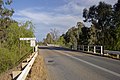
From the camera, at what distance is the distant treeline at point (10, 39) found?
3839 centimetres

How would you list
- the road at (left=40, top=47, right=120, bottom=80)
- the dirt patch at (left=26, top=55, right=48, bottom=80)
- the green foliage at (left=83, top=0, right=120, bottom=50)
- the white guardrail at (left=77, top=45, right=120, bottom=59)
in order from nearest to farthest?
the dirt patch at (left=26, top=55, right=48, bottom=80) < the road at (left=40, top=47, right=120, bottom=80) < the white guardrail at (left=77, top=45, right=120, bottom=59) < the green foliage at (left=83, top=0, right=120, bottom=50)

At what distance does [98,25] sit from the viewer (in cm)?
6838

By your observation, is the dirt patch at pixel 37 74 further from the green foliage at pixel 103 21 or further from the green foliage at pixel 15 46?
the green foliage at pixel 103 21

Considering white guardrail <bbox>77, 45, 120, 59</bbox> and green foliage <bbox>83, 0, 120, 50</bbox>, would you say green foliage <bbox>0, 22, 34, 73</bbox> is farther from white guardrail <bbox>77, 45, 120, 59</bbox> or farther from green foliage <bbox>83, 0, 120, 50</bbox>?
green foliage <bbox>83, 0, 120, 50</bbox>

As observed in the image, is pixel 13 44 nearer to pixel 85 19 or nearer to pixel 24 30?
pixel 24 30

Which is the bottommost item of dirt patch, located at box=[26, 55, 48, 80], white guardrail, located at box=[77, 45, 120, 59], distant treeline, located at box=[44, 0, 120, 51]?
dirt patch, located at box=[26, 55, 48, 80]

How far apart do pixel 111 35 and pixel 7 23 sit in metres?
25.7

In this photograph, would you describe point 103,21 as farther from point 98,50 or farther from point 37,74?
point 37,74

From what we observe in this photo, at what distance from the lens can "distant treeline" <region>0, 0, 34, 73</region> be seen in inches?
1511

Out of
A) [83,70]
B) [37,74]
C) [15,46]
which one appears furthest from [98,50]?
[37,74]

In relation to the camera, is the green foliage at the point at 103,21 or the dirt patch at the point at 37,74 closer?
the dirt patch at the point at 37,74

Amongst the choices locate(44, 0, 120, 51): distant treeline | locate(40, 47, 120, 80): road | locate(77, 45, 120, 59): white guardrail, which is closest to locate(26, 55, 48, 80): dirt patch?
locate(40, 47, 120, 80): road

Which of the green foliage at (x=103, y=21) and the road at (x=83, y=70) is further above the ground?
the green foliage at (x=103, y=21)

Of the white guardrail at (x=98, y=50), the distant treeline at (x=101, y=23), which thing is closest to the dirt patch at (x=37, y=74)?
the white guardrail at (x=98, y=50)
